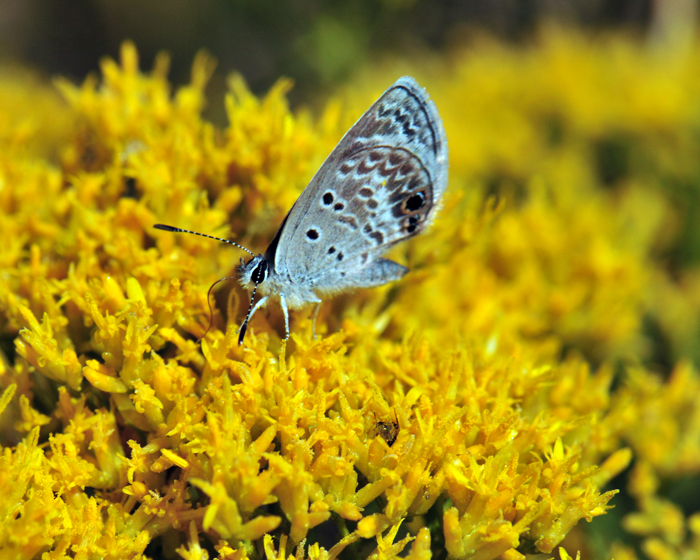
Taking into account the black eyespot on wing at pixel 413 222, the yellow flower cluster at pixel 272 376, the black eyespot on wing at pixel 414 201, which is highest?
the black eyespot on wing at pixel 414 201

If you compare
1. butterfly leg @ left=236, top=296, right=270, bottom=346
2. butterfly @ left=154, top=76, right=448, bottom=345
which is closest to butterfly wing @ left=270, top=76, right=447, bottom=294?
butterfly @ left=154, top=76, right=448, bottom=345

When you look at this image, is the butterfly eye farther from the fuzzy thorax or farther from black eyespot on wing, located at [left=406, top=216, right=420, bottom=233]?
black eyespot on wing, located at [left=406, top=216, right=420, bottom=233]

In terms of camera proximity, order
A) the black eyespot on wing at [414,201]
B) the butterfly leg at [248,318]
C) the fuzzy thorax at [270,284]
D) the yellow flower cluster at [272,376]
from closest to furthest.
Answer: the yellow flower cluster at [272,376]
the butterfly leg at [248,318]
the fuzzy thorax at [270,284]
the black eyespot on wing at [414,201]

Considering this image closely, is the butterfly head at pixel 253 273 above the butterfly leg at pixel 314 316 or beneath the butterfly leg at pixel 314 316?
above

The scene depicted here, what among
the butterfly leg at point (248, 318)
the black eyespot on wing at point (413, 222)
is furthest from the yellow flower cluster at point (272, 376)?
the black eyespot on wing at point (413, 222)

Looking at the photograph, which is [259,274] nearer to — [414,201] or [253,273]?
[253,273]

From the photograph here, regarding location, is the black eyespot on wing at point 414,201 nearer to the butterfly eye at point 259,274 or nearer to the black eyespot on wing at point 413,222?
the black eyespot on wing at point 413,222

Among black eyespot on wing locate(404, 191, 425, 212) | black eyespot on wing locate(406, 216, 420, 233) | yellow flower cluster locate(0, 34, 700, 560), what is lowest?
yellow flower cluster locate(0, 34, 700, 560)

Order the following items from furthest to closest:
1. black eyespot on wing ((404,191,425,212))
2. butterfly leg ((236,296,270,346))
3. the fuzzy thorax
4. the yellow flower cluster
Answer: black eyespot on wing ((404,191,425,212)) → the fuzzy thorax → butterfly leg ((236,296,270,346)) → the yellow flower cluster
